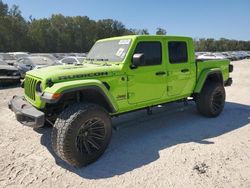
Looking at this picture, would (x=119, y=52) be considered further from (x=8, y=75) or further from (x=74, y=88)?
(x=8, y=75)

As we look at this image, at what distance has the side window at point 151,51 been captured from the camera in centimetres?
521

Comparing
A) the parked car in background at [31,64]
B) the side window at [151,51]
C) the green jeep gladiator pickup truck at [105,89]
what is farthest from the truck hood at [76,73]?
the parked car in background at [31,64]

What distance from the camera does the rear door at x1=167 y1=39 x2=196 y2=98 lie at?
5739 millimetres

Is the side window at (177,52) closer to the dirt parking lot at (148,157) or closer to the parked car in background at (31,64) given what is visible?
the dirt parking lot at (148,157)

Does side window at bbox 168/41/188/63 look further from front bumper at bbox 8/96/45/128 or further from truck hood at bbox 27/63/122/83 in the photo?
front bumper at bbox 8/96/45/128

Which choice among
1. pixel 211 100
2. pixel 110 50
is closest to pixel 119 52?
pixel 110 50

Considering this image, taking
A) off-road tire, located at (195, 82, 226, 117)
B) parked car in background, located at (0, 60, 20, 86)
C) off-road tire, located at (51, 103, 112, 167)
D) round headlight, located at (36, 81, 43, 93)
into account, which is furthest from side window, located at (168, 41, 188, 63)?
parked car in background, located at (0, 60, 20, 86)

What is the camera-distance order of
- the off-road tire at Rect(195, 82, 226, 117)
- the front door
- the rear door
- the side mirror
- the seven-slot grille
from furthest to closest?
the off-road tire at Rect(195, 82, 226, 117) < the rear door < the front door < the side mirror < the seven-slot grille

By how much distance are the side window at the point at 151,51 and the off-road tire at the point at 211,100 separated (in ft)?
5.77

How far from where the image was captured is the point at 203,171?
3951mm

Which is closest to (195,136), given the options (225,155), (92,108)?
(225,155)

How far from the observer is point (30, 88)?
15.8 ft

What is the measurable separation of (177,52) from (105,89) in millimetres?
2277

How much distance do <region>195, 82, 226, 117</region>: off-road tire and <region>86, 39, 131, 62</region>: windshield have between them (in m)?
2.53
